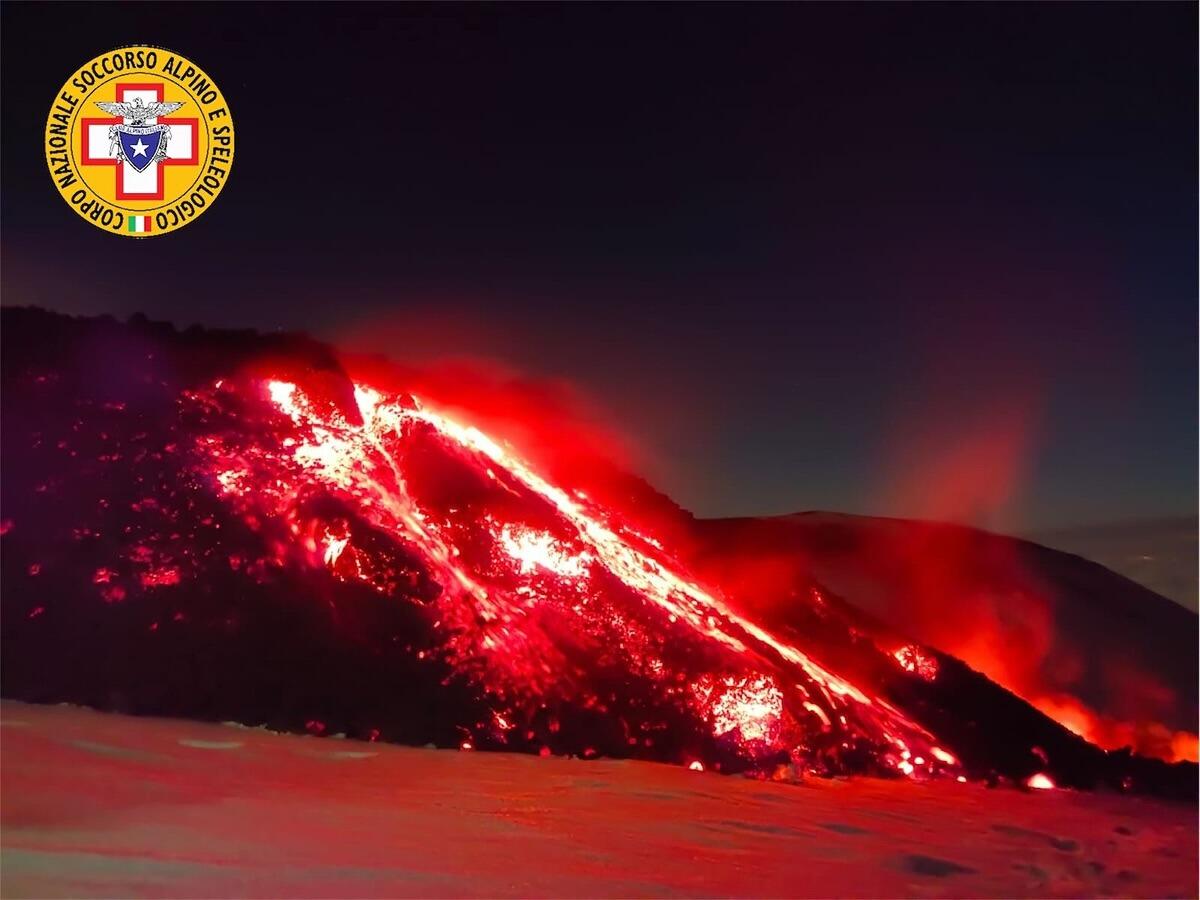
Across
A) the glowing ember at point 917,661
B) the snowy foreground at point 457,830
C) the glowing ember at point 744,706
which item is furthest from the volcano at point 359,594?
the glowing ember at point 917,661

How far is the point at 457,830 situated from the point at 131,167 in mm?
2944

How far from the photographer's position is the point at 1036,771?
232 inches

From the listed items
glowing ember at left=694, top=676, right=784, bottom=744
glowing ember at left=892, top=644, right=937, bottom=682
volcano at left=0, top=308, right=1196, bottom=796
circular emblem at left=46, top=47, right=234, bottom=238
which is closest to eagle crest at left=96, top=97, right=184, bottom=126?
circular emblem at left=46, top=47, right=234, bottom=238

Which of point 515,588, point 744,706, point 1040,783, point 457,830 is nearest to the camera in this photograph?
point 457,830

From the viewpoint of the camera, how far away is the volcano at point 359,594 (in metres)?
4.50

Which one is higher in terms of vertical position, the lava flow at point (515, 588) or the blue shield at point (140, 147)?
the blue shield at point (140, 147)

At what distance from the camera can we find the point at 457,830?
3791mm

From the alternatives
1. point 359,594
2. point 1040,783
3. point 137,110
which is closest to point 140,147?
point 137,110

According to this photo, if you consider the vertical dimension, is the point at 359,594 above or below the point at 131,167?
below

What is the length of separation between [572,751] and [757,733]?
0.95 m

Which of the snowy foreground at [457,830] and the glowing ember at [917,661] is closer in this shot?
the snowy foreground at [457,830]

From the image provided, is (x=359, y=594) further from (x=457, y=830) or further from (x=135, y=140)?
(x=135, y=140)

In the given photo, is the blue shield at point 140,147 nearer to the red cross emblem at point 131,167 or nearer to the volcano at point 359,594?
the red cross emblem at point 131,167

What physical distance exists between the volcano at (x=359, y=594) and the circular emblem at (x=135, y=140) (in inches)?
35.1
